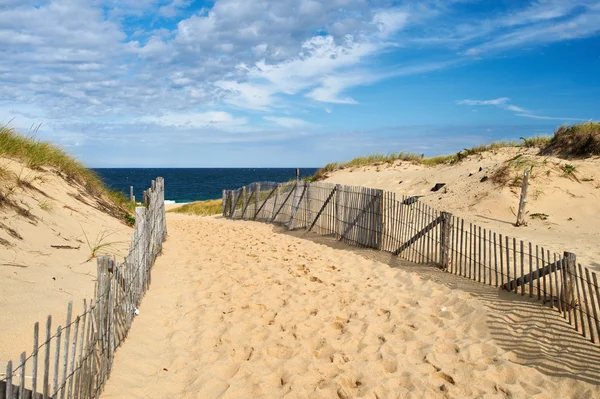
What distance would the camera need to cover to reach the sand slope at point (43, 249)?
4.36 metres

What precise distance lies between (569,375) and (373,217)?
540 cm

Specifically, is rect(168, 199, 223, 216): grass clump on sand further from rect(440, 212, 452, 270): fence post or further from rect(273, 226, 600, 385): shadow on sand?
rect(273, 226, 600, 385): shadow on sand

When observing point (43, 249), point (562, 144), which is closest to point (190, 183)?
point (562, 144)

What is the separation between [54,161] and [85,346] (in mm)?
8001

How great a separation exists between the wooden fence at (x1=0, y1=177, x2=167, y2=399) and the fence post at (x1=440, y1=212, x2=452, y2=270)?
4524mm

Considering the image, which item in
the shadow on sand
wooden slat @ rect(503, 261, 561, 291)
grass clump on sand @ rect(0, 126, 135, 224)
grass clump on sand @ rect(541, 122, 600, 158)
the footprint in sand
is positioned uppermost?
grass clump on sand @ rect(541, 122, 600, 158)

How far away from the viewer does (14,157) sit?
855 centimetres

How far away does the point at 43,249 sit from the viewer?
6.23 m

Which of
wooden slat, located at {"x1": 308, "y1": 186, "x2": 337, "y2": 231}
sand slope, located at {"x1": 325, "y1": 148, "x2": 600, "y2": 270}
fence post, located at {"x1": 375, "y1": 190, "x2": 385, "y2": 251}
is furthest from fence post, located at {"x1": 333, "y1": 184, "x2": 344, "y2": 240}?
sand slope, located at {"x1": 325, "y1": 148, "x2": 600, "y2": 270}

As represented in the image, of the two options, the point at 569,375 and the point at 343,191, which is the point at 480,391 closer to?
the point at 569,375

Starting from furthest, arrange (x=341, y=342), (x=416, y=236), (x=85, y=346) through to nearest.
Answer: (x=416, y=236) < (x=341, y=342) < (x=85, y=346)

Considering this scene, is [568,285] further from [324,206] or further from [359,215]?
[324,206]

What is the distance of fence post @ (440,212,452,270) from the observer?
23.7ft

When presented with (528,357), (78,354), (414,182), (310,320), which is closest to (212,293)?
(310,320)
